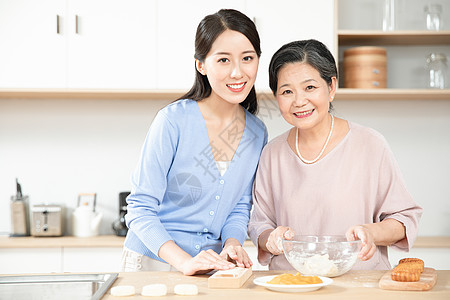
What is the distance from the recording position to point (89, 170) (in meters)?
3.20

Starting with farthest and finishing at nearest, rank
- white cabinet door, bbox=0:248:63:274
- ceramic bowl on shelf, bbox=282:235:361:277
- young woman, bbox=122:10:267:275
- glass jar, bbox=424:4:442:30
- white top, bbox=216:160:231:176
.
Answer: glass jar, bbox=424:4:442:30
white cabinet door, bbox=0:248:63:274
white top, bbox=216:160:231:176
young woman, bbox=122:10:267:275
ceramic bowl on shelf, bbox=282:235:361:277

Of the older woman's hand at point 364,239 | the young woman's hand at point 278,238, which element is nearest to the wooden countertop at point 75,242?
the young woman's hand at point 278,238

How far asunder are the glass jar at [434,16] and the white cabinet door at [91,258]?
2.05 metres

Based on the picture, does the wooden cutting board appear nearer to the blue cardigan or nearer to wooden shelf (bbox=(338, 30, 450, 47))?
the blue cardigan

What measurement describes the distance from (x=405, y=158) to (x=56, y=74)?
2.03 meters

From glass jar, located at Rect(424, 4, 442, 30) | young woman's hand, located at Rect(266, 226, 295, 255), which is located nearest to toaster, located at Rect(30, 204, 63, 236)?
young woman's hand, located at Rect(266, 226, 295, 255)

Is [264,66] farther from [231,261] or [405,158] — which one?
[231,261]

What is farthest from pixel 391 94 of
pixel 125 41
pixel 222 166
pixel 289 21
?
pixel 222 166

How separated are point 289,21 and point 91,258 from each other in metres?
1.61

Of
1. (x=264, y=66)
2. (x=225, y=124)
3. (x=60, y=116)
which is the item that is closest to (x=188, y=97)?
(x=225, y=124)

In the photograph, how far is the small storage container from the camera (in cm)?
289

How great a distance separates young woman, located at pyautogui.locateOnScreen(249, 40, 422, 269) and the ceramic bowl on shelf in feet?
0.48

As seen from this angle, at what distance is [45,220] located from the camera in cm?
294

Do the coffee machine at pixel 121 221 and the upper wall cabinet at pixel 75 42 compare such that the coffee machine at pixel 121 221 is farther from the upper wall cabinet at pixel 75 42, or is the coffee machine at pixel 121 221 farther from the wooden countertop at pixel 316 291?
the wooden countertop at pixel 316 291
